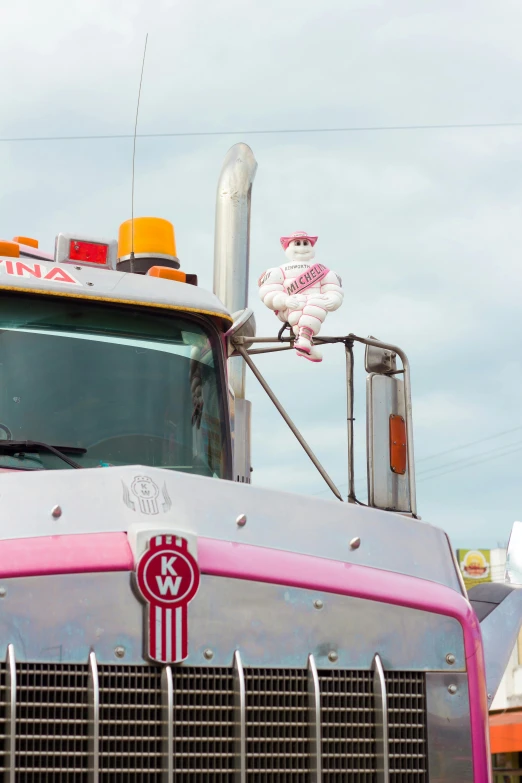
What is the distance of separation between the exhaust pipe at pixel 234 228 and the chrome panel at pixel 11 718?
3967mm

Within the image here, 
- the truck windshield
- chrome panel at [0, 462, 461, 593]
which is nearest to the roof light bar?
the truck windshield

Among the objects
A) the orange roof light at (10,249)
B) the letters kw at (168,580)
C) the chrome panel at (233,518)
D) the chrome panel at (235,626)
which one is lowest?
the chrome panel at (235,626)

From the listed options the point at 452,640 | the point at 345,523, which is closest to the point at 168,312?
the point at 345,523

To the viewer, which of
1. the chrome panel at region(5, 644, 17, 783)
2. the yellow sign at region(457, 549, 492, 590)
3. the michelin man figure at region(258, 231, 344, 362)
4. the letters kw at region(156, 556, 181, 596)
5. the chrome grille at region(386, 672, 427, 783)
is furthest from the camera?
the yellow sign at region(457, 549, 492, 590)

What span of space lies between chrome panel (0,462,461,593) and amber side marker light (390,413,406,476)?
94 cm

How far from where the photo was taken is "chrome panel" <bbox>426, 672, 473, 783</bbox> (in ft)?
11.6

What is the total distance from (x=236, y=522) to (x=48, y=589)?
0.62 meters

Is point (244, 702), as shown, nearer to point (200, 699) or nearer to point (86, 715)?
point (200, 699)

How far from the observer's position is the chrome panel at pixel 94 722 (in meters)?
3.10

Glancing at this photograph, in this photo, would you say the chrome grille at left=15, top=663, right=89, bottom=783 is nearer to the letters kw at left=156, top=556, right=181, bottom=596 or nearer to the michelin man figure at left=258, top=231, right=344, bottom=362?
the letters kw at left=156, top=556, right=181, bottom=596

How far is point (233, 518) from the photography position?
352cm

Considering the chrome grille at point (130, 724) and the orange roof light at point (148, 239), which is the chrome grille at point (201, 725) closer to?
the chrome grille at point (130, 724)

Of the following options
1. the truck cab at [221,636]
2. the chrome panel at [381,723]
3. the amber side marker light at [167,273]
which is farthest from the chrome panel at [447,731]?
the amber side marker light at [167,273]

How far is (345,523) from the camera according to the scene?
12.2ft
